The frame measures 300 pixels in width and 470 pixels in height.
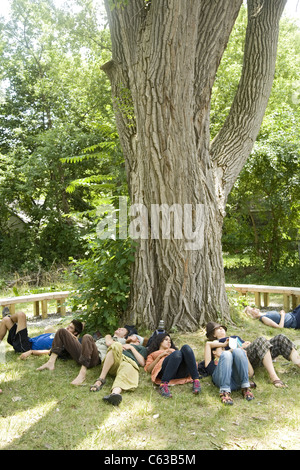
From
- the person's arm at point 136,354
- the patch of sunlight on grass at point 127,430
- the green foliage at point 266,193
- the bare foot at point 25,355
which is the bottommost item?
the patch of sunlight on grass at point 127,430

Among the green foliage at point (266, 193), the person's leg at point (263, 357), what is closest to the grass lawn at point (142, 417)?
the person's leg at point (263, 357)

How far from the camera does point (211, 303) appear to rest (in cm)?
620

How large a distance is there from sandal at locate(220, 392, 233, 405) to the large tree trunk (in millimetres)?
1801

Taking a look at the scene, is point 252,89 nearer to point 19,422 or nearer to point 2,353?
point 2,353

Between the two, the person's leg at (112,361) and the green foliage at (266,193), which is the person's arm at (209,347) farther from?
the green foliage at (266,193)

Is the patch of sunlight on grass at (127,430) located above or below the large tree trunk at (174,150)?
below

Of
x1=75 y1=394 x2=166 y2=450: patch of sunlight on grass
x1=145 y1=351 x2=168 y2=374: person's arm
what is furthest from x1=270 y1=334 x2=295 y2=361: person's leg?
x1=75 y1=394 x2=166 y2=450: patch of sunlight on grass

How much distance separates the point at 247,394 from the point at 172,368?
0.81 meters

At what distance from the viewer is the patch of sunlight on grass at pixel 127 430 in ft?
11.1

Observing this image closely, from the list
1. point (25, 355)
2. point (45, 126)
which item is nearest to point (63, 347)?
point (25, 355)

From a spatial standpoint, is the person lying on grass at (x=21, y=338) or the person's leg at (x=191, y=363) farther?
the person lying on grass at (x=21, y=338)

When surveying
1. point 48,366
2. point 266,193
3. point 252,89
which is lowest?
point 48,366

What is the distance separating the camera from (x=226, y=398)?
13.7 feet
